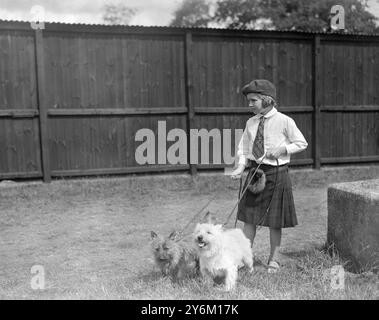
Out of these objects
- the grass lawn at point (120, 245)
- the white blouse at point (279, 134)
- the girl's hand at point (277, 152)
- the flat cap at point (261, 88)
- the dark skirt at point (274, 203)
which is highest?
the flat cap at point (261, 88)

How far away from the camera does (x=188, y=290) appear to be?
14.2 ft

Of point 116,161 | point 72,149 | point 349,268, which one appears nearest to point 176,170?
point 116,161

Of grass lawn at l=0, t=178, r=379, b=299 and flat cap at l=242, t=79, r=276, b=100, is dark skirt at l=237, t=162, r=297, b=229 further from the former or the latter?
flat cap at l=242, t=79, r=276, b=100

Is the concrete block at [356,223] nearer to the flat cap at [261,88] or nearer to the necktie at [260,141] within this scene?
the necktie at [260,141]

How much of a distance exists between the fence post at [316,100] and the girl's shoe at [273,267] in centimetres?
680

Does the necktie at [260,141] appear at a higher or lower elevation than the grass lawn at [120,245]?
higher

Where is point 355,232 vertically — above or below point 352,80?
below

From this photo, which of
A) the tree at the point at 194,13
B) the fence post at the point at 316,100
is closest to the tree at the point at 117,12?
the tree at the point at 194,13

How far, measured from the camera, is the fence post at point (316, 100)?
11.3 m

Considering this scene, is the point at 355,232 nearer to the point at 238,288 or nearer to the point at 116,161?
the point at 238,288

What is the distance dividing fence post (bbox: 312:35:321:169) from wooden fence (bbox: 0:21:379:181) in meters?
0.02

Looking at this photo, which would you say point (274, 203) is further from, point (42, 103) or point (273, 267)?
point (42, 103)
